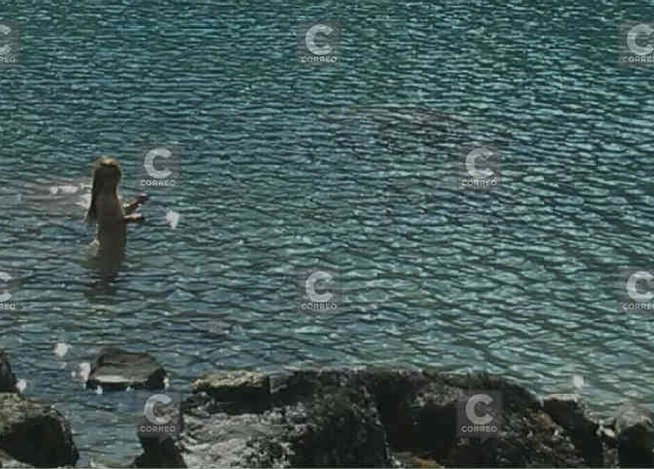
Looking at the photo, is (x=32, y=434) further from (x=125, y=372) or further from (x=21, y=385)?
(x=125, y=372)

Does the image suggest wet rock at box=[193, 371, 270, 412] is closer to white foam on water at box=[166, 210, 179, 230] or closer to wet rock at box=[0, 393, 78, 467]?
wet rock at box=[0, 393, 78, 467]

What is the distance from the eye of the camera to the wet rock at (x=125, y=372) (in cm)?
3653

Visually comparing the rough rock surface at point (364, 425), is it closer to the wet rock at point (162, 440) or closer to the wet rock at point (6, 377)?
the wet rock at point (162, 440)

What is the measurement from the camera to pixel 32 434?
1156 inches

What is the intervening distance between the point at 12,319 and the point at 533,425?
1668 cm

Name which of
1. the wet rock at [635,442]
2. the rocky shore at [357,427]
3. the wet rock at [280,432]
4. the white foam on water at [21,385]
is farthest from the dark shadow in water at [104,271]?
the wet rock at [635,442]

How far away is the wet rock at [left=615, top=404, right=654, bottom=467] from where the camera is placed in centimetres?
3219

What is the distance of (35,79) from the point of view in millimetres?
65438

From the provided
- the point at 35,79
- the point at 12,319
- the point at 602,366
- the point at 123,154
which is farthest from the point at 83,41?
the point at 602,366

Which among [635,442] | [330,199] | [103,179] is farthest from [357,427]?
[330,199]

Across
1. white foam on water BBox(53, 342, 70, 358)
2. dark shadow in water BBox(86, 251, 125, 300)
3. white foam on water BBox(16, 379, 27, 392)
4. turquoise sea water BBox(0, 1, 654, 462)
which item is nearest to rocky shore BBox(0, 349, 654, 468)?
turquoise sea water BBox(0, 1, 654, 462)

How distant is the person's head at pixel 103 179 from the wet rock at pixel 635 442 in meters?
19.9

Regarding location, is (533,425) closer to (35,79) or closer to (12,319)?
(12,319)

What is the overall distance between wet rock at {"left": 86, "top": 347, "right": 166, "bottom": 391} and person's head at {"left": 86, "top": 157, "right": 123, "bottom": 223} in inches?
357
